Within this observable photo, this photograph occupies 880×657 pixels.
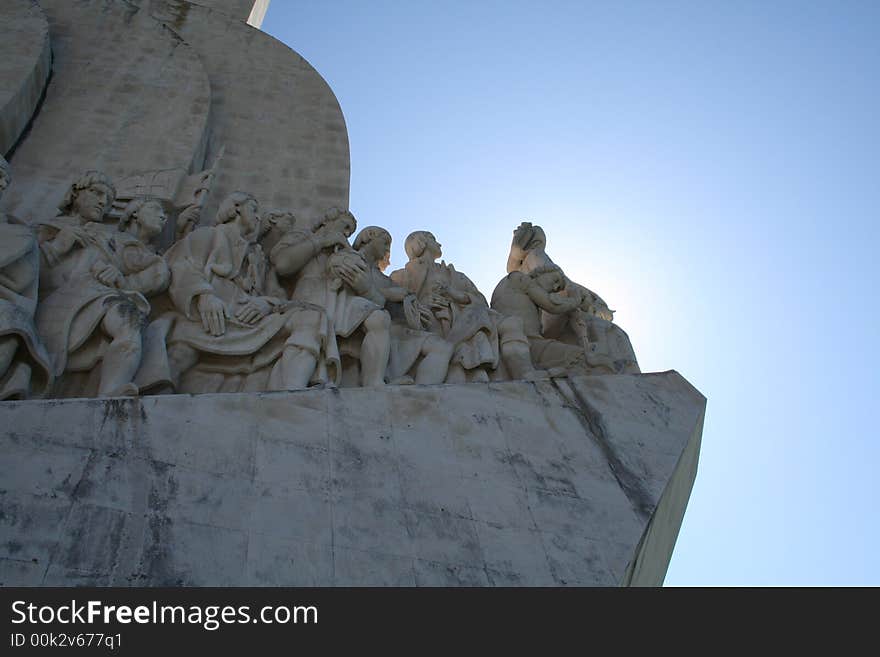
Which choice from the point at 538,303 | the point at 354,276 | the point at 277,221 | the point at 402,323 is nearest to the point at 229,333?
the point at 354,276

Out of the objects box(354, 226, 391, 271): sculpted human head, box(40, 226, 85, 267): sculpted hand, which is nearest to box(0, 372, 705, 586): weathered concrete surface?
box(40, 226, 85, 267): sculpted hand

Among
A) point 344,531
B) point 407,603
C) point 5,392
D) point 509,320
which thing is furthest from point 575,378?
point 5,392

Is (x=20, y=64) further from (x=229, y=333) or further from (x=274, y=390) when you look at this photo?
(x=274, y=390)

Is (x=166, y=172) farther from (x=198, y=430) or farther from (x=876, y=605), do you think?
(x=876, y=605)

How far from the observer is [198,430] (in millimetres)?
3879

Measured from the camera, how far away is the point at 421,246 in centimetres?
704

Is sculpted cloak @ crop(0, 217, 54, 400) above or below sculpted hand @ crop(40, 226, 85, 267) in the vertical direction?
below

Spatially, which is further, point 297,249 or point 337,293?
point 297,249

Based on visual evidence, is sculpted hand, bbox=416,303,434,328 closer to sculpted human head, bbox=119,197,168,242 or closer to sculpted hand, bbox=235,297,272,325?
sculpted hand, bbox=235,297,272,325

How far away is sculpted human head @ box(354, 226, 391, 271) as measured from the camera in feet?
21.9

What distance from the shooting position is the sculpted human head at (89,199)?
5.65 meters

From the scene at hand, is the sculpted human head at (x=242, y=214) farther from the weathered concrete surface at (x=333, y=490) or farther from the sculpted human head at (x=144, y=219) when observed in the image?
the weathered concrete surface at (x=333, y=490)

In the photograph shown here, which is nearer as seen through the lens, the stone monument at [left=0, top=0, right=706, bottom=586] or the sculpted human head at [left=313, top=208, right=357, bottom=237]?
the stone monument at [left=0, top=0, right=706, bottom=586]

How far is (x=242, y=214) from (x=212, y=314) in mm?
1137
